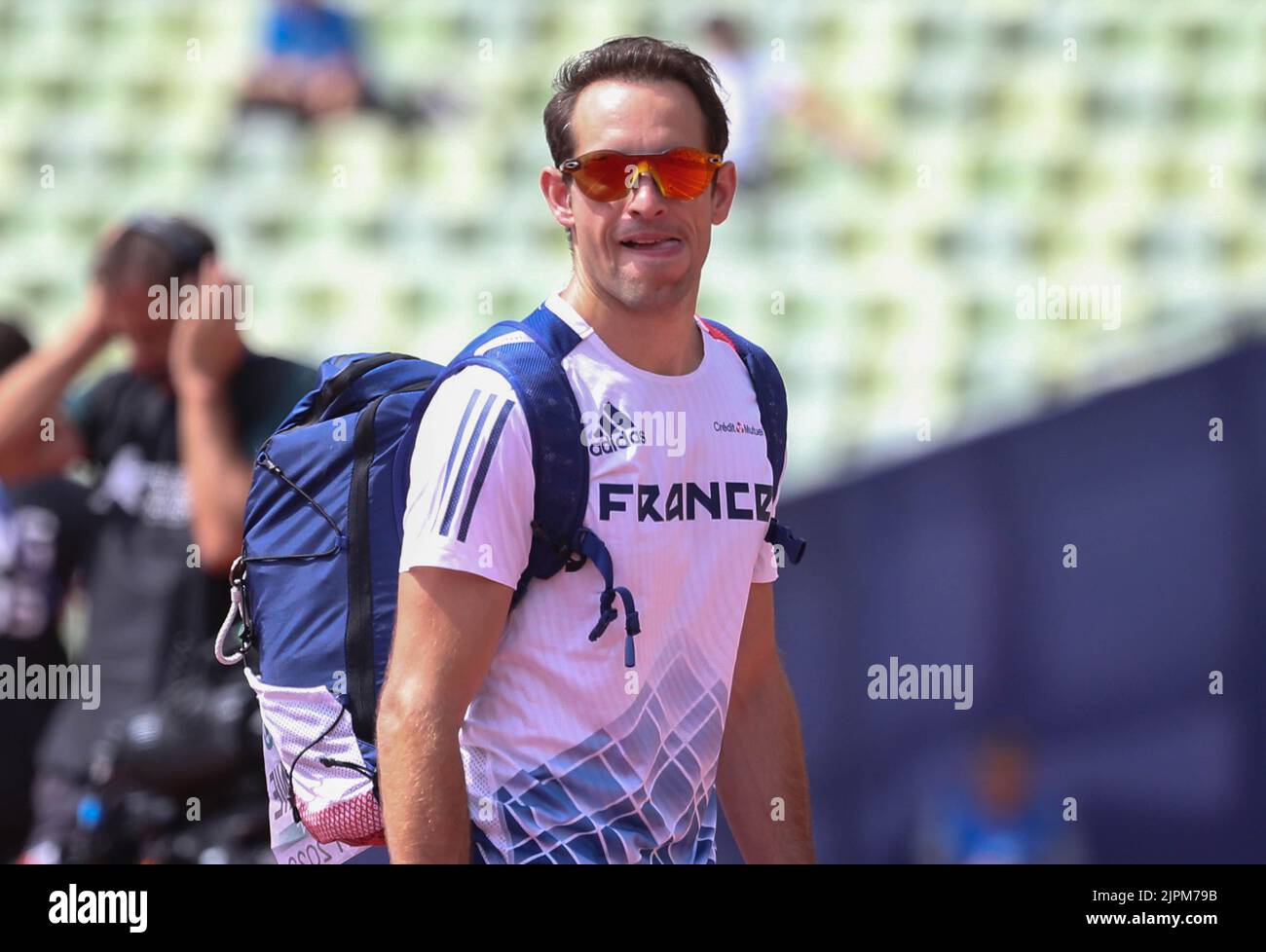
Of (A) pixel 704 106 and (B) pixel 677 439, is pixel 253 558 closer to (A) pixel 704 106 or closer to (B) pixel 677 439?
(B) pixel 677 439

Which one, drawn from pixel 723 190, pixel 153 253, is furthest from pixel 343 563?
pixel 153 253

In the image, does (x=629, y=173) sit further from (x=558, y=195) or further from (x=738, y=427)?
(x=738, y=427)

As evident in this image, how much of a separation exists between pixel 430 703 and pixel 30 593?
8.84ft

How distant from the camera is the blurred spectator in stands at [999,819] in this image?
4496 millimetres

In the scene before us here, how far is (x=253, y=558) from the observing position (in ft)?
6.80

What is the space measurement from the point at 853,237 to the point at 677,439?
10.4 feet

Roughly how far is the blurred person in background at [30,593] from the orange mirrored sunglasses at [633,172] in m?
2.50

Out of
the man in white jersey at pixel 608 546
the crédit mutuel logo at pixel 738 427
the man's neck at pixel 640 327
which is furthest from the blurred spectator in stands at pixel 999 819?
the man's neck at pixel 640 327

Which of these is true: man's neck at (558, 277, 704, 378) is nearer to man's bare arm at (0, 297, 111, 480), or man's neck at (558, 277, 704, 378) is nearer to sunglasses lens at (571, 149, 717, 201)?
sunglasses lens at (571, 149, 717, 201)

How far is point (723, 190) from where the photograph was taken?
2090 millimetres

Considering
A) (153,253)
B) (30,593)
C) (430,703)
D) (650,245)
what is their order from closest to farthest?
(430,703) → (650,245) → (30,593) → (153,253)

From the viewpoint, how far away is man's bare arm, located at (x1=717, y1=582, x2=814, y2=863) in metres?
2.17

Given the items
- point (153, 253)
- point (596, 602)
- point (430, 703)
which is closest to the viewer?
point (430, 703)
